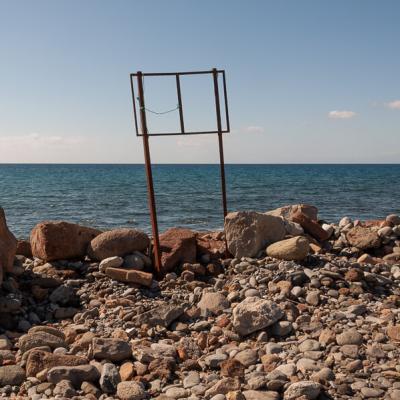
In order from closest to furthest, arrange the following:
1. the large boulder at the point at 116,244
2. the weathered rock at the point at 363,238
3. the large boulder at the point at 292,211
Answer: the large boulder at the point at 116,244 → the weathered rock at the point at 363,238 → the large boulder at the point at 292,211

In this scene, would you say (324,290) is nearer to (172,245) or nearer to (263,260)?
(263,260)

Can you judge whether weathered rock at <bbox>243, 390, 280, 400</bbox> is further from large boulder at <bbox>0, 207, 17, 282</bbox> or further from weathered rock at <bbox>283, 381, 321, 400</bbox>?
large boulder at <bbox>0, 207, 17, 282</bbox>

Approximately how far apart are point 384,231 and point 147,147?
15.9ft

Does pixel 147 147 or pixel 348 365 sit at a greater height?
pixel 147 147

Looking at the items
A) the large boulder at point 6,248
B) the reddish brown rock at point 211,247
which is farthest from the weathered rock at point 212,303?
the large boulder at point 6,248

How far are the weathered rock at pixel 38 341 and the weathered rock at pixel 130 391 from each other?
1.33 m

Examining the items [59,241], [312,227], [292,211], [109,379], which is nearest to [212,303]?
[109,379]

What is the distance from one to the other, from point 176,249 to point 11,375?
3.97m

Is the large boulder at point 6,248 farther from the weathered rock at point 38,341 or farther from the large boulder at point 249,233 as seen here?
the large boulder at point 249,233

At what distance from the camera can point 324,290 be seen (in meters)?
7.30

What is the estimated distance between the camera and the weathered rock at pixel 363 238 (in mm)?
9164

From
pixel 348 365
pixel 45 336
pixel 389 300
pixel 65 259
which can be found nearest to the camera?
pixel 348 365

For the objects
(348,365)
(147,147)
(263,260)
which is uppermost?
(147,147)

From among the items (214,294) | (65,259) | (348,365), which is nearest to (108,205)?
(65,259)
